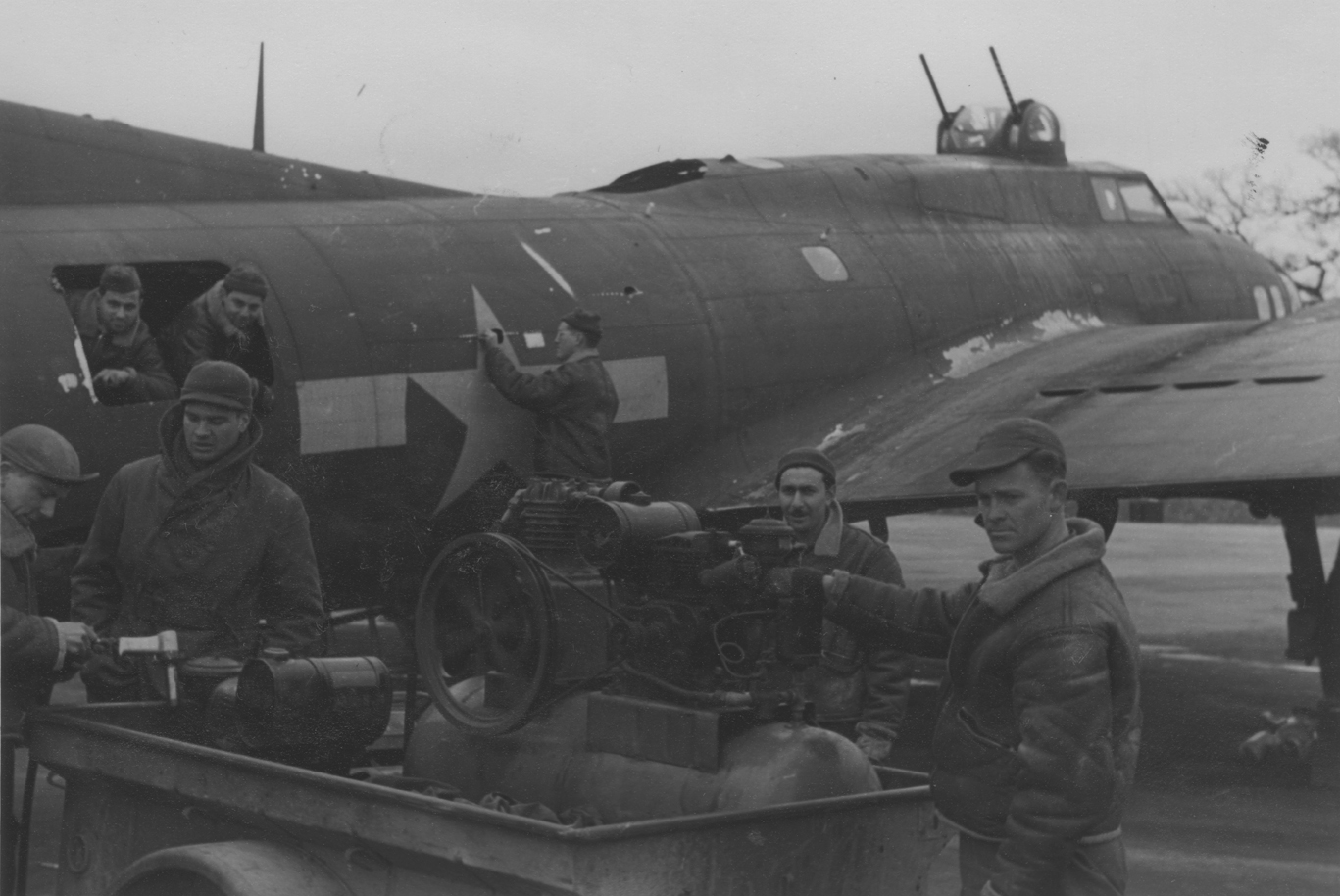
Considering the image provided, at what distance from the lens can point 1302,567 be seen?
37.1ft

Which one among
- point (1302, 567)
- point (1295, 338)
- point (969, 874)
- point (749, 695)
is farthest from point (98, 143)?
point (1302, 567)

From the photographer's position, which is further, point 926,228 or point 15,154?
point 926,228

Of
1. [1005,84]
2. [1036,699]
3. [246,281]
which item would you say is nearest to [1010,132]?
[1005,84]

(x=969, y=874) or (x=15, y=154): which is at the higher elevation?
(x=15, y=154)

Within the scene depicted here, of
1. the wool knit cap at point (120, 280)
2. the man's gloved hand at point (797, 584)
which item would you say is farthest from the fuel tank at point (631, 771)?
the wool knit cap at point (120, 280)

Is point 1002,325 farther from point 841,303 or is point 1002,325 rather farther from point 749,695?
point 749,695

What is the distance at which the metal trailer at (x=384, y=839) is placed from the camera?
3.83 m

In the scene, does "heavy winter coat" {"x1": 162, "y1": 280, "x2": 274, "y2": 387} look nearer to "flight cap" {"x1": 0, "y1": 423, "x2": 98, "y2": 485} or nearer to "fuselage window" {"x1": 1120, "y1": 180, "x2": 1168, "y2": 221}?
"flight cap" {"x1": 0, "y1": 423, "x2": 98, "y2": 485}

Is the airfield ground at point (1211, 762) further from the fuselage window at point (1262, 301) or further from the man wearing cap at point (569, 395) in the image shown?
the fuselage window at point (1262, 301)

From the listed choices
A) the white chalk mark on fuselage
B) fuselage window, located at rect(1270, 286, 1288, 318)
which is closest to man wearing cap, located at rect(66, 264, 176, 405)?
the white chalk mark on fuselage

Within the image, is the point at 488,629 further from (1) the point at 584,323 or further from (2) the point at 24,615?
(1) the point at 584,323

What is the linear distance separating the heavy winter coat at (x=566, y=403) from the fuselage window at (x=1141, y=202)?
657 centimetres

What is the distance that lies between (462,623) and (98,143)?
4.44 meters

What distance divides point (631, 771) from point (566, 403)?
4.25m
